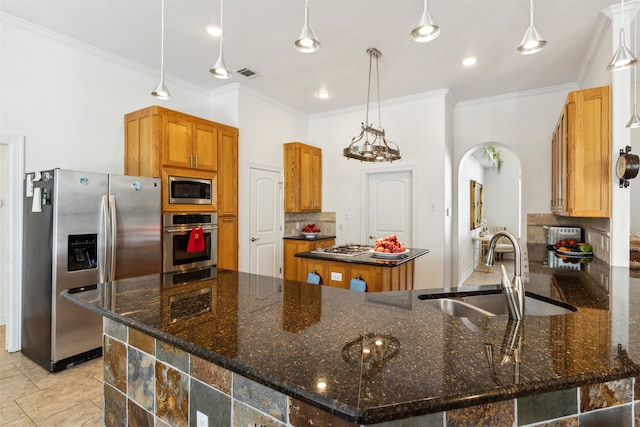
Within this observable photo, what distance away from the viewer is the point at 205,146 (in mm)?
3904

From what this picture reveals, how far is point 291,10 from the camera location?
2773 millimetres

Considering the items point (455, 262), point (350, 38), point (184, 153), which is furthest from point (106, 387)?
point (455, 262)

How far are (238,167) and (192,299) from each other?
3.22 meters

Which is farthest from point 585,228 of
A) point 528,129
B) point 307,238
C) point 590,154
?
point 307,238

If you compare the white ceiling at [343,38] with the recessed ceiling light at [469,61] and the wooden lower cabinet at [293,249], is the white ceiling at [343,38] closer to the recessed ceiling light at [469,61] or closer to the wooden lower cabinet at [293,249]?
the recessed ceiling light at [469,61]

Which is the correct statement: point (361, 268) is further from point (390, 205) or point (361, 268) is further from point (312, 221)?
point (312, 221)

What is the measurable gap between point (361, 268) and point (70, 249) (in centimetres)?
246

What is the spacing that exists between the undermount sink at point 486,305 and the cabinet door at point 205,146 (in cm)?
311

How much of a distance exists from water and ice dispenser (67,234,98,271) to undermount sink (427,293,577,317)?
9.15ft

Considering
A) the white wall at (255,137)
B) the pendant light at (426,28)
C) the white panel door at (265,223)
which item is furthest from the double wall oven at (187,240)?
the pendant light at (426,28)

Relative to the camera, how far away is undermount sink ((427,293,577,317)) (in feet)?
5.04

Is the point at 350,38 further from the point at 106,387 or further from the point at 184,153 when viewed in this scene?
the point at 106,387

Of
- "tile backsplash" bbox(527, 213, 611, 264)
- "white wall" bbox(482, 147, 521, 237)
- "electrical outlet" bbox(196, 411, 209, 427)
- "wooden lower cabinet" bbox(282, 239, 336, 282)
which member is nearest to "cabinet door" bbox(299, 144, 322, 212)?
"wooden lower cabinet" bbox(282, 239, 336, 282)

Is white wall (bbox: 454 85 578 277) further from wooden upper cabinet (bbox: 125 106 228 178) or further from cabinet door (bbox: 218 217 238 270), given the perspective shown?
wooden upper cabinet (bbox: 125 106 228 178)
